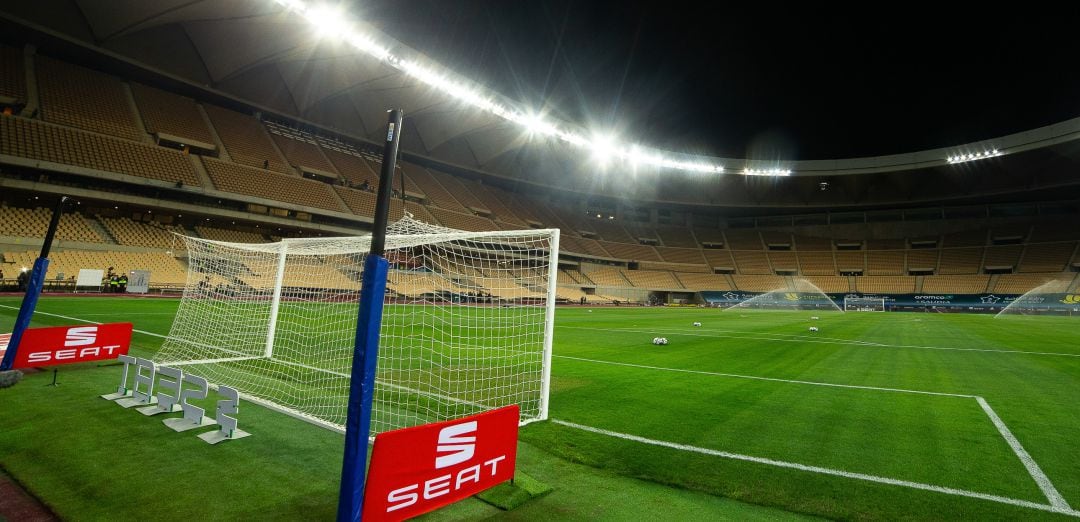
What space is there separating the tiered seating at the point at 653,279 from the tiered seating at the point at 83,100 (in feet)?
144

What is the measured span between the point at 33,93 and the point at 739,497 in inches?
1438

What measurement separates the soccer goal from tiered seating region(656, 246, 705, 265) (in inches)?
638

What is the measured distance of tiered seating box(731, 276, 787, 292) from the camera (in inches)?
2092

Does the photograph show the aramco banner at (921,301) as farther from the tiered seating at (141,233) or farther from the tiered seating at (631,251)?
the tiered seating at (141,233)

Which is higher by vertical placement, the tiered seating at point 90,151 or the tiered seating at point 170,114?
the tiered seating at point 170,114

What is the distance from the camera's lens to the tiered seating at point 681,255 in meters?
56.8

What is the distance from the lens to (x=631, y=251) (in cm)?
5466

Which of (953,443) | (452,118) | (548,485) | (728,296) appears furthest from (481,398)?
(728,296)

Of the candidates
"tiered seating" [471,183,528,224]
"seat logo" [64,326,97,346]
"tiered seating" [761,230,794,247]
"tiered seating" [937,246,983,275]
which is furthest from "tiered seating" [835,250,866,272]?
"seat logo" [64,326,97,346]

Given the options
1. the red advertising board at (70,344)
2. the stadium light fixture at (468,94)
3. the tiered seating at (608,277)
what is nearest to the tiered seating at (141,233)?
the stadium light fixture at (468,94)

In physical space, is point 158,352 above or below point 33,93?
below

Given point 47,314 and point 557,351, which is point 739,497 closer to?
point 557,351

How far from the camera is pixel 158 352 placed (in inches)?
294

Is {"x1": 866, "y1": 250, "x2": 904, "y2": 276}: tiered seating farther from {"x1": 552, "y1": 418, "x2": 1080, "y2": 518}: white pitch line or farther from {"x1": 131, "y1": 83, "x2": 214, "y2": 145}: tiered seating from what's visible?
{"x1": 131, "y1": 83, "x2": 214, "y2": 145}: tiered seating
